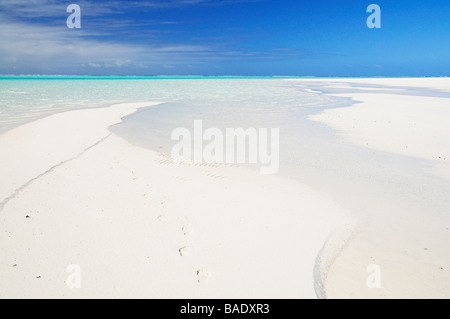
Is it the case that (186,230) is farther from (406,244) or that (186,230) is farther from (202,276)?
(406,244)

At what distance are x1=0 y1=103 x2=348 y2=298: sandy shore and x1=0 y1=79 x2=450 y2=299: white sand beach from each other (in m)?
0.02

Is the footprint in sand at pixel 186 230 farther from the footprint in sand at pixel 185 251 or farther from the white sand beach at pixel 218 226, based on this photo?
the footprint in sand at pixel 185 251

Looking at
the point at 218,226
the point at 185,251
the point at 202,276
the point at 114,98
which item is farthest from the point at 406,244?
the point at 114,98

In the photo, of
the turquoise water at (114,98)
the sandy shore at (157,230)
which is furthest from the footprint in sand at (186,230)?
the turquoise water at (114,98)

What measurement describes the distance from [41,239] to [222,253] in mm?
2324

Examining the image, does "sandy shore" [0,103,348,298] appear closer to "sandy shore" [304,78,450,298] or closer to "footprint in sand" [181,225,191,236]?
"footprint in sand" [181,225,191,236]

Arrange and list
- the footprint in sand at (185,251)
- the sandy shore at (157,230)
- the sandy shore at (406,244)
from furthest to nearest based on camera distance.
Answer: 1. the footprint in sand at (185,251)
2. the sandy shore at (406,244)
3. the sandy shore at (157,230)

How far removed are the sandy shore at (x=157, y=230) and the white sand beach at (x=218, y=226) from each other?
0.02 meters

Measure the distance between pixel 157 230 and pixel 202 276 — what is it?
3.76ft

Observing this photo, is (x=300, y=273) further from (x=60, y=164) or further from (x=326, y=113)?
(x=326, y=113)

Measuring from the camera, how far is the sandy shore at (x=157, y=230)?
3.24 metres

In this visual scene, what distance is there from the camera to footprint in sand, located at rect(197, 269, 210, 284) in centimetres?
329

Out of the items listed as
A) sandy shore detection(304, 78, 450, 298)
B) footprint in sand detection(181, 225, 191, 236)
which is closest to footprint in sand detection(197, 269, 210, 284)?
footprint in sand detection(181, 225, 191, 236)

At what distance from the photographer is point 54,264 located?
3.47m
